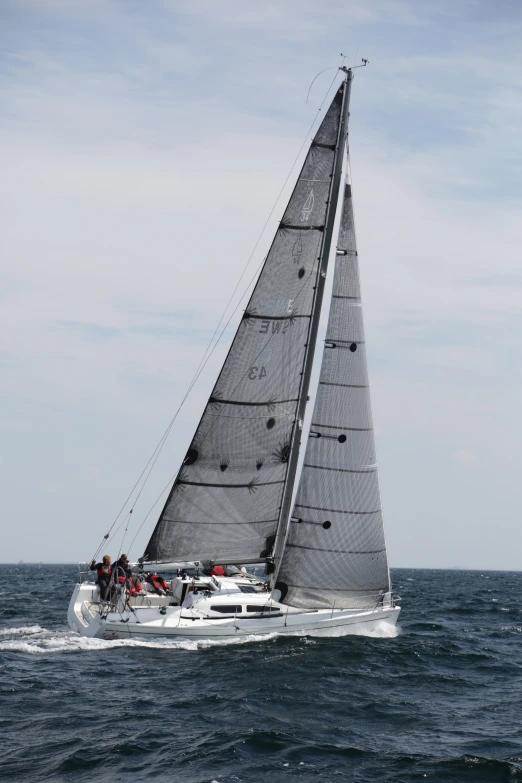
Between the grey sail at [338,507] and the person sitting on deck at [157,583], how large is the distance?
3.25 m

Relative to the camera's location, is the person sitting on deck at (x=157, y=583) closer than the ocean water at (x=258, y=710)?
No

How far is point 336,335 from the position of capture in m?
24.4

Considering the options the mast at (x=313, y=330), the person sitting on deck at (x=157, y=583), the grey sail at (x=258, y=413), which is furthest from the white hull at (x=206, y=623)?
the grey sail at (x=258, y=413)

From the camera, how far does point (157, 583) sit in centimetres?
2447

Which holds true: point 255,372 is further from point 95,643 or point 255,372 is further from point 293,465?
point 95,643

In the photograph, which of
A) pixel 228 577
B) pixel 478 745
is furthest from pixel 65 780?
pixel 228 577

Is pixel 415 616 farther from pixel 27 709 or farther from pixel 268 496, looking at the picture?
pixel 27 709

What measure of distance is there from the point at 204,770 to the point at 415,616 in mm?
23653

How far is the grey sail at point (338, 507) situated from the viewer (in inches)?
917

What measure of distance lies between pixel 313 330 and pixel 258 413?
2596 millimetres

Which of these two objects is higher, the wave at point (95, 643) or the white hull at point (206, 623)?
the white hull at point (206, 623)

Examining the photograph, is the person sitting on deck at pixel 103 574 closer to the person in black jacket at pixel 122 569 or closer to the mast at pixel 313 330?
the person in black jacket at pixel 122 569

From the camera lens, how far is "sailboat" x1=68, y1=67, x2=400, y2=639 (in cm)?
2331

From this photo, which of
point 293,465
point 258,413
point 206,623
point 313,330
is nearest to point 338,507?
point 293,465
